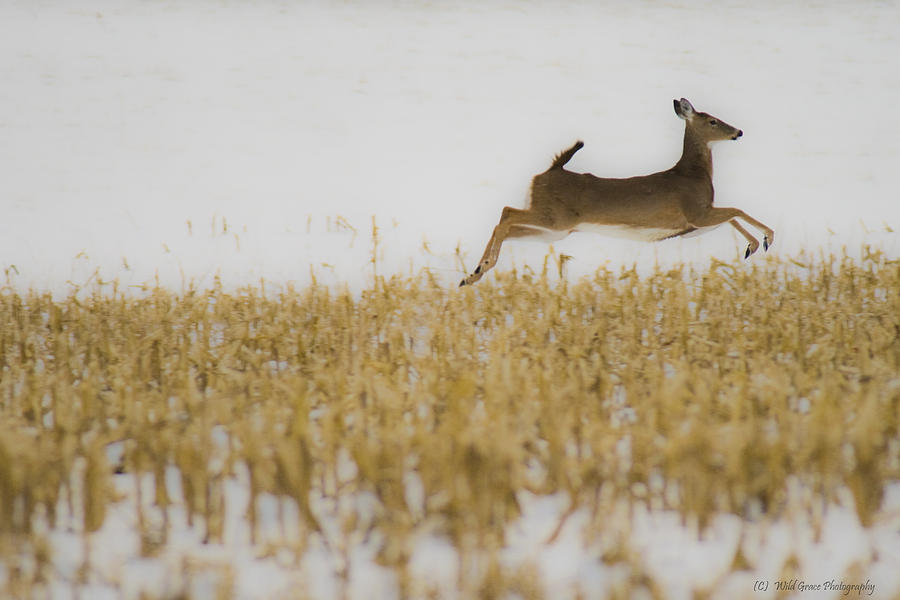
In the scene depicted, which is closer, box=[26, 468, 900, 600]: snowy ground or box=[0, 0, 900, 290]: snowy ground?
box=[26, 468, 900, 600]: snowy ground

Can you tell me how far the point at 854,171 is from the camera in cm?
1432

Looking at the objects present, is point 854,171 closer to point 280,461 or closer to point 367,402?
point 367,402

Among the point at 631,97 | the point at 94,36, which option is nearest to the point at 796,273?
the point at 631,97

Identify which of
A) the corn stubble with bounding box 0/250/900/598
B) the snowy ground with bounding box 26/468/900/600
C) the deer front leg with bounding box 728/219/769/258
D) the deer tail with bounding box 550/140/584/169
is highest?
the deer tail with bounding box 550/140/584/169

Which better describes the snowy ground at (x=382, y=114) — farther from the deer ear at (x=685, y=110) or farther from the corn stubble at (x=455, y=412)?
the corn stubble at (x=455, y=412)

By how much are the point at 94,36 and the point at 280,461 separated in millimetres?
17245

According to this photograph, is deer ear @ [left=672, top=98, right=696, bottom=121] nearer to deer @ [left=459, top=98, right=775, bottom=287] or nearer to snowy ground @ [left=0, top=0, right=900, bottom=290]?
deer @ [left=459, top=98, right=775, bottom=287]

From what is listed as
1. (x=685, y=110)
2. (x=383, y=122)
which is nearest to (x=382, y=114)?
(x=383, y=122)

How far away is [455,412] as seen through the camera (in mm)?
3209

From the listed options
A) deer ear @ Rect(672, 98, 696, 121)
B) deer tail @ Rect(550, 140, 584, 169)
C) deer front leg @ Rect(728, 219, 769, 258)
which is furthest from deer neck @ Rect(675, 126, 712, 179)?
deer tail @ Rect(550, 140, 584, 169)

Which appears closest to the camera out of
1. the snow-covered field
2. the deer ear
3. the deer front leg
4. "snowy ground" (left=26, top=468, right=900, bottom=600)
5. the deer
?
"snowy ground" (left=26, top=468, right=900, bottom=600)

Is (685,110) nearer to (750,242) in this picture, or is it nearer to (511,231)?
(750,242)

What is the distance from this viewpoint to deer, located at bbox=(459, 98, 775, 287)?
6625 millimetres

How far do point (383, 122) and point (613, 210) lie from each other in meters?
9.41
